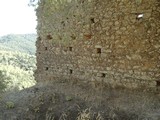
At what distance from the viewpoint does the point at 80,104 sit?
352 inches

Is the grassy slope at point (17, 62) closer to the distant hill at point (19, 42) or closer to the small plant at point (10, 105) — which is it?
the distant hill at point (19, 42)

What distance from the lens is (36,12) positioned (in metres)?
12.5

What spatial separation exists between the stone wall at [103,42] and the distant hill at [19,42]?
53.2 m

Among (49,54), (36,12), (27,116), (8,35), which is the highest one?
(8,35)

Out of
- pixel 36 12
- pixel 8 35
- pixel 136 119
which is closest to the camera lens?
pixel 136 119

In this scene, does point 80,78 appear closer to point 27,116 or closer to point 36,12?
point 27,116

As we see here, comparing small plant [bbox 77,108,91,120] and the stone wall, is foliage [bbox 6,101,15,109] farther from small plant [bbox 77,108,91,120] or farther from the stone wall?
the stone wall

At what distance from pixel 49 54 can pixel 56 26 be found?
44.0 inches

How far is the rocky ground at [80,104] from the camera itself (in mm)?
8039

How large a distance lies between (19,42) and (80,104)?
209 feet

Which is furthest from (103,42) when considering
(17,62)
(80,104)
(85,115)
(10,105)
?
(17,62)

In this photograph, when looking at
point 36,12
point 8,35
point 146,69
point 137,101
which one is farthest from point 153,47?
point 8,35

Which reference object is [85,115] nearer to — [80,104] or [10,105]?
[80,104]

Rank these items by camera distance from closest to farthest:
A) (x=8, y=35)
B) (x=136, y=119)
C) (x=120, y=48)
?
(x=136, y=119), (x=120, y=48), (x=8, y=35)
